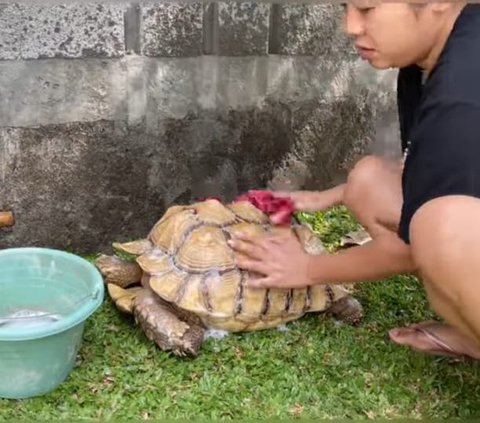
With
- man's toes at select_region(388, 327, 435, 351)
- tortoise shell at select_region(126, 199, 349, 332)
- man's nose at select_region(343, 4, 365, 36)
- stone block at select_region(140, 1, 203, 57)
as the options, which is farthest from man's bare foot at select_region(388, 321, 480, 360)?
stone block at select_region(140, 1, 203, 57)

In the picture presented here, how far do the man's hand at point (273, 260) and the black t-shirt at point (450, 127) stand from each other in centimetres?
56

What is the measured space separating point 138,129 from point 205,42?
0.38 m

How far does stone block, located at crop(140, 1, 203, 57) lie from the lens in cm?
292

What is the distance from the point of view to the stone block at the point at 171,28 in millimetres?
2924

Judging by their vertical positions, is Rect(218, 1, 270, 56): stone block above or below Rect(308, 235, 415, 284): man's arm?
above

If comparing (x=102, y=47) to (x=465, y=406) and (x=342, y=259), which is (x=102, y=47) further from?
(x=465, y=406)

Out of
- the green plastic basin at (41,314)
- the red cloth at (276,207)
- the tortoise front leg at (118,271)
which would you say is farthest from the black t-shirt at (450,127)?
the tortoise front leg at (118,271)

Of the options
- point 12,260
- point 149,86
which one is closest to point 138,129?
point 149,86

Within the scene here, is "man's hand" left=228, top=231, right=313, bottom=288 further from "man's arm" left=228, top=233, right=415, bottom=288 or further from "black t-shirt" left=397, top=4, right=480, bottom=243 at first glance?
"black t-shirt" left=397, top=4, right=480, bottom=243

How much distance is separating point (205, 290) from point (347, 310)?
1.60 ft

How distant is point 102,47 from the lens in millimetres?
2904

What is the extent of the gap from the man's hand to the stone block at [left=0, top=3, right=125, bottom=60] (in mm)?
798

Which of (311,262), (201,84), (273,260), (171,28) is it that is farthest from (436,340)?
(171,28)

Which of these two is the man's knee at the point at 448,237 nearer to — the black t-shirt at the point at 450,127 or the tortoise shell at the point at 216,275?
the black t-shirt at the point at 450,127
